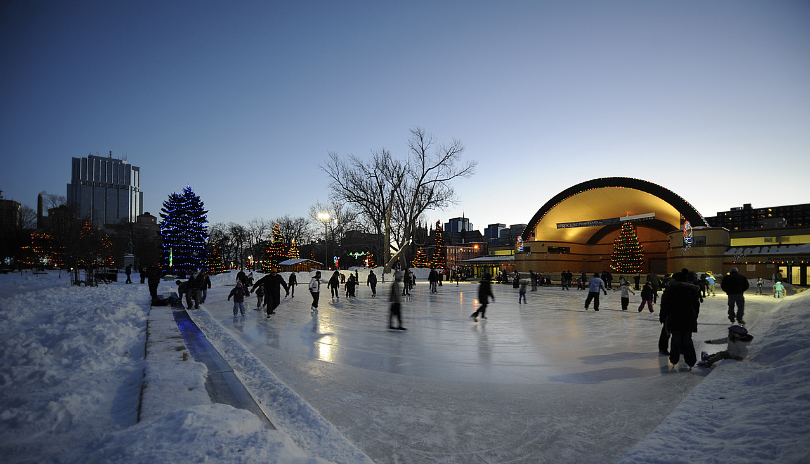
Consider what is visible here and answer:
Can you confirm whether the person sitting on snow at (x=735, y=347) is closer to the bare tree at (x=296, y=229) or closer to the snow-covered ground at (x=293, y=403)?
the snow-covered ground at (x=293, y=403)

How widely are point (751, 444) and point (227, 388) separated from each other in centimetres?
501

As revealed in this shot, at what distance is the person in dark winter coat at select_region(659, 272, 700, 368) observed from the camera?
5.75 m

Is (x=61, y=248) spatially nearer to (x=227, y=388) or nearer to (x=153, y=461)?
(x=227, y=388)

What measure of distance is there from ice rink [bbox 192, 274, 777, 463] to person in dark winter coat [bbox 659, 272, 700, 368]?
27cm

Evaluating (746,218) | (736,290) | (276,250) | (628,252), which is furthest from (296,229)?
(746,218)

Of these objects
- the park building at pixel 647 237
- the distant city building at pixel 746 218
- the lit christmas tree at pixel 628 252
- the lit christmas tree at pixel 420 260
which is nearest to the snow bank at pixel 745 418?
the park building at pixel 647 237

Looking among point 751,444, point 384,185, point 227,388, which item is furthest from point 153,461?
point 384,185

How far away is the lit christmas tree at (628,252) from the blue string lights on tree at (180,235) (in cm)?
3738

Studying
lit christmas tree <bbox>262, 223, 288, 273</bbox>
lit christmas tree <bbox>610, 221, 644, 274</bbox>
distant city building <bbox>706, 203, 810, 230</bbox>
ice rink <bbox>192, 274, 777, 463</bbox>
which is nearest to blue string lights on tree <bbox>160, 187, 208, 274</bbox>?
lit christmas tree <bbox>262, 223, 288, 273</bbox>

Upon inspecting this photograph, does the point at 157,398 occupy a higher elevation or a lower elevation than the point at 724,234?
lower

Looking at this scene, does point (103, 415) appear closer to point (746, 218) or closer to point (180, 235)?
point (180, 235)

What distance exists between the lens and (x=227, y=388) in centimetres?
466

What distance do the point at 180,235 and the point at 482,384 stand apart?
34.4 m

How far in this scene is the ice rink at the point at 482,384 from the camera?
3480mm
